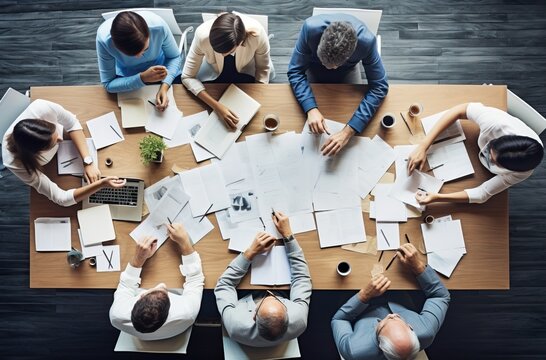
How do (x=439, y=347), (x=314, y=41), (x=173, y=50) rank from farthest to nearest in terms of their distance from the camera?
1. (x=439, y=347)
2. (x=173, y=50)
3. (x=314, y=41)

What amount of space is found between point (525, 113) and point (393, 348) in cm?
131

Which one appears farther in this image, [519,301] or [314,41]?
[519,301]

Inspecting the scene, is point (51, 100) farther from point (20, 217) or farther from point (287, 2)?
point (287, 2)

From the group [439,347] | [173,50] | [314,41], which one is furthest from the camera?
[439,347]

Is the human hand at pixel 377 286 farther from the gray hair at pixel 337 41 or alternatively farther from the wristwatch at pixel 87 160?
the wristwatch at pixel 87 160

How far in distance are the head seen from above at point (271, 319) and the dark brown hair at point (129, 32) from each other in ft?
4.18

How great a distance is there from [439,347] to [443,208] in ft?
3.79

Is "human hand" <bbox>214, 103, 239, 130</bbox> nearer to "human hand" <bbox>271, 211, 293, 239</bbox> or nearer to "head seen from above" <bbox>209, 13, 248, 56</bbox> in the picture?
"head seen from above" <bbox>209, 13, 248, 56</bbox>

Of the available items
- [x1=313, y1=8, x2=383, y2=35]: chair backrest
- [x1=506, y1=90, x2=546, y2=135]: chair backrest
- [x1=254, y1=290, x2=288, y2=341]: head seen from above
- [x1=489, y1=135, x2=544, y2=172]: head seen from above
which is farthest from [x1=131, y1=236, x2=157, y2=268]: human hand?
[x1=506, y1=90, x2=546, y2=135]: chair backrest

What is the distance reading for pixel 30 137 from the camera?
190 cm

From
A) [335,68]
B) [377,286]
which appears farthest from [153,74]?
[377,286]

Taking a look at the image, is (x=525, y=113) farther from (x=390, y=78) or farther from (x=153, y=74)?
(x=153, y=74)

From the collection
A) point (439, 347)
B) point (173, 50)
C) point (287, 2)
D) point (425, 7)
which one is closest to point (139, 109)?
point (173, 50)

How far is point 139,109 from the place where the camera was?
215 centimetres
